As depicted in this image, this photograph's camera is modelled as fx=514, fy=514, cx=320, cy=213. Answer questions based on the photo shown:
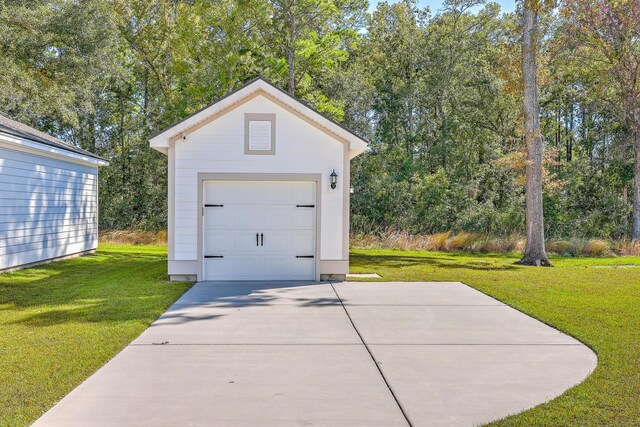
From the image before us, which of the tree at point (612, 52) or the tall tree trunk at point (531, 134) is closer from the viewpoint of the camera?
the tall tree trunk at point (531, 134)

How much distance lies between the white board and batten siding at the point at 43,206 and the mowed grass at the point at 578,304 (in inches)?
313

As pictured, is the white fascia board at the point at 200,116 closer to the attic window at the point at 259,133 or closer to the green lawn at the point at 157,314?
the attic window at the point at 259,133

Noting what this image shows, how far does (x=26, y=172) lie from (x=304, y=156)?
22.6 ft

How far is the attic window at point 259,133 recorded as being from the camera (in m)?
10.5

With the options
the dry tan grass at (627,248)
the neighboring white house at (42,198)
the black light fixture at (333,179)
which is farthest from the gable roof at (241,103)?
the dry tan grass at (627,248)

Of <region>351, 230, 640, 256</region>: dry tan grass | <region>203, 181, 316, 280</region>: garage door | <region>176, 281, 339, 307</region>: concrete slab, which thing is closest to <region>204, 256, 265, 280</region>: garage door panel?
<region>203, 181, 316, 280</region>: garage door

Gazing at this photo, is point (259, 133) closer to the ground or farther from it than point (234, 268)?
farther from it

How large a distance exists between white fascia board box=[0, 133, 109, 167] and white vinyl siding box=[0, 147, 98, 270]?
0.42 feet

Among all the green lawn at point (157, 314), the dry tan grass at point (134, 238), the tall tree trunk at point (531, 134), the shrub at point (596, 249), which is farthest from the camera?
the dry tan grass at point (134, 238)

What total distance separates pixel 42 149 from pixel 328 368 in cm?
1060

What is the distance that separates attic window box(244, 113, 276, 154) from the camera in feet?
34.6

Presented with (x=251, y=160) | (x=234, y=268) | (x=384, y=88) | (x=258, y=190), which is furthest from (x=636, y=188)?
(x=234, y=268)

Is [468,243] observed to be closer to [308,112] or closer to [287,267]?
[287,267]

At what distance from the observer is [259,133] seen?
10.6 meters
